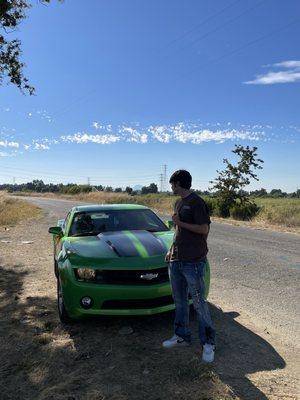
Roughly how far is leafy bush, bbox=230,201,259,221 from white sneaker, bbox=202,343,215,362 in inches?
917

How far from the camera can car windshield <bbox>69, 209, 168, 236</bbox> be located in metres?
6.79

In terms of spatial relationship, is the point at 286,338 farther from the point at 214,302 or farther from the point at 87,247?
the point at 87,247

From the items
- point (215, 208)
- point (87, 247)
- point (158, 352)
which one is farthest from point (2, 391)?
point (215, 208)

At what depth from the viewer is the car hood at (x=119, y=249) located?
5.39m

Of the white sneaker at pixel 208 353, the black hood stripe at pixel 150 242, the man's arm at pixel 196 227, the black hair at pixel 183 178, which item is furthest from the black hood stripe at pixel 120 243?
the white sneaker at pixel 208 353

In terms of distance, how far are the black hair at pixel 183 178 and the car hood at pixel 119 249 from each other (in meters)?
1.25

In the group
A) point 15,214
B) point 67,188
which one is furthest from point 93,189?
point 15,214

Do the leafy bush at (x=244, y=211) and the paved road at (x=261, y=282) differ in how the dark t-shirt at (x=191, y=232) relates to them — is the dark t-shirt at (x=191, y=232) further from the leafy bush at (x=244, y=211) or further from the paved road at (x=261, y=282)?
the leafy bush at (x=244, y=211)

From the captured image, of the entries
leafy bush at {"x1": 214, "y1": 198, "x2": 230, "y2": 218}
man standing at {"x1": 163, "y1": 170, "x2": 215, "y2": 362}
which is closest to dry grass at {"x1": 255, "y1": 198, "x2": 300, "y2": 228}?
leafy bush at {"x1": 214, "y1": 198, "x2": 230, "y2": 218}

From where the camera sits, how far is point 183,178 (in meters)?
4.53

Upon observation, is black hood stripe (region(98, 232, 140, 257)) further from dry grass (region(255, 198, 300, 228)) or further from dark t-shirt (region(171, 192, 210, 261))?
dry grass (region(255, 198, 300, 228))

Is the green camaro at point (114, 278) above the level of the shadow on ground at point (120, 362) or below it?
above

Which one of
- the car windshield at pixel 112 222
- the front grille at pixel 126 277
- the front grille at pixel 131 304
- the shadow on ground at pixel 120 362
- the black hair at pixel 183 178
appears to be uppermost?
the black hair at pixel 183 178

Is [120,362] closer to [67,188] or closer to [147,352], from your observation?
[147,352]
